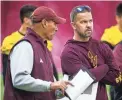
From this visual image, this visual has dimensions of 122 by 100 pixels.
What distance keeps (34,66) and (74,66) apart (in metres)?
0.45

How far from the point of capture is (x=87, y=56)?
16.5 ft

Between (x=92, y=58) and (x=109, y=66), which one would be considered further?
(x=109, y=66)

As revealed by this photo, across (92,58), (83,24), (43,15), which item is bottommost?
(92,58)

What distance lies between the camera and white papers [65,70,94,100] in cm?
482

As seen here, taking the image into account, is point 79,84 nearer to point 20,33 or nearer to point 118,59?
point 118,59

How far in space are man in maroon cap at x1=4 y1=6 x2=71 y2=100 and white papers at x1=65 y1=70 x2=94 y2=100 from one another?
164 mm

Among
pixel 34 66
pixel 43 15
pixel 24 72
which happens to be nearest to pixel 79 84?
pixel 34 66

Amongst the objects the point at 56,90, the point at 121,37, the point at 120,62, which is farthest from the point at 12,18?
the point at 56,90

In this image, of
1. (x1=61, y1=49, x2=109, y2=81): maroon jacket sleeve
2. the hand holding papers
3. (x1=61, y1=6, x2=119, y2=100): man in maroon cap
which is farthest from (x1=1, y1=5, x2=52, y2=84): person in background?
the hand holding papers

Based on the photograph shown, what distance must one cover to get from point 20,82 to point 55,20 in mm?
681

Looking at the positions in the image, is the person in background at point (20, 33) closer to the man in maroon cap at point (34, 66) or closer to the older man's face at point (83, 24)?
the older man's face at point (83, 24)

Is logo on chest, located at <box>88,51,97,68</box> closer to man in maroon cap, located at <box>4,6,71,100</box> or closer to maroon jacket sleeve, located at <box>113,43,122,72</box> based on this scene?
man in maroon cap, located at <box>4,6,71,100</box>

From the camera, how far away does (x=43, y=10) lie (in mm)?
4895

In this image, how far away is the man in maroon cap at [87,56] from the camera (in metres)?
5.02
